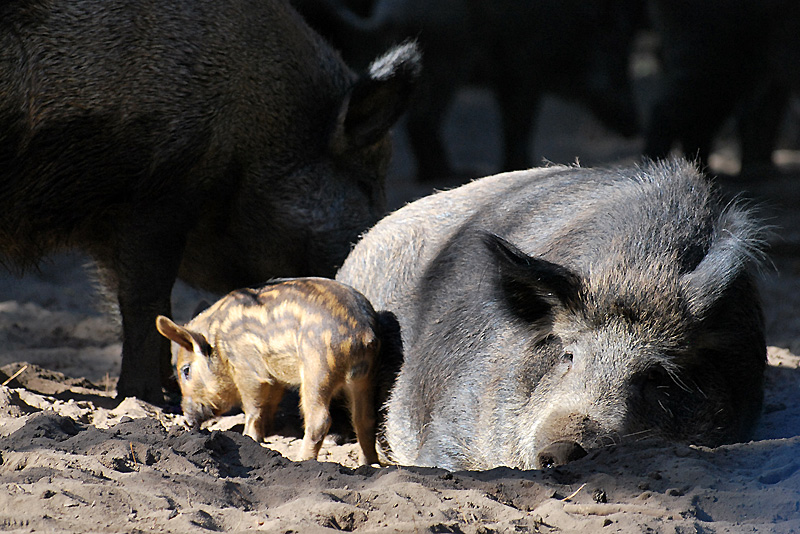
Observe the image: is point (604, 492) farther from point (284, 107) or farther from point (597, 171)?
point (284, 107)

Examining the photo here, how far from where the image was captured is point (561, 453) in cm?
304

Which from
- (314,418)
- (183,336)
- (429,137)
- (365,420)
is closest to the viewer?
(314,418)

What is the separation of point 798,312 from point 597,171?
3.05 m

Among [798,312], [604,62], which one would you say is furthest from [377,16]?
[798,312]

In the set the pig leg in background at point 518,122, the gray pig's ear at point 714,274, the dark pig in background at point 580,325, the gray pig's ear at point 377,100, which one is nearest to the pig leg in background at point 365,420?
the dark pig in background at point 580,325

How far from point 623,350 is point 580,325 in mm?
178

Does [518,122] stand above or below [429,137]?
above

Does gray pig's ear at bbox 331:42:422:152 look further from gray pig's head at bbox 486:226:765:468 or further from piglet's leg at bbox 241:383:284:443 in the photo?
gray pig's head at bbox 486:226:765:468

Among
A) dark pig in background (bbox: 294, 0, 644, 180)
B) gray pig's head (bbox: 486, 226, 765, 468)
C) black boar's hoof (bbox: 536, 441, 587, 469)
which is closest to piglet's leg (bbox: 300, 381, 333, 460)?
gray pig's head (bbox: 486, 226, 765, 468)

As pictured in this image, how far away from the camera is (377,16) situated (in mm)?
10008

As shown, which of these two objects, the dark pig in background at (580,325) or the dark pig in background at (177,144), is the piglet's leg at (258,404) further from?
the dark pig in background at (177,144)

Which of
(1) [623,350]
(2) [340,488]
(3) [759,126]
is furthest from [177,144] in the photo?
(3) [759,126]

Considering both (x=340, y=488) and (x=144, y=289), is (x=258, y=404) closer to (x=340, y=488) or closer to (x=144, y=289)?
(x=144, y=289)

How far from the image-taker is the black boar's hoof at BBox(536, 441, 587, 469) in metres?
3.04
